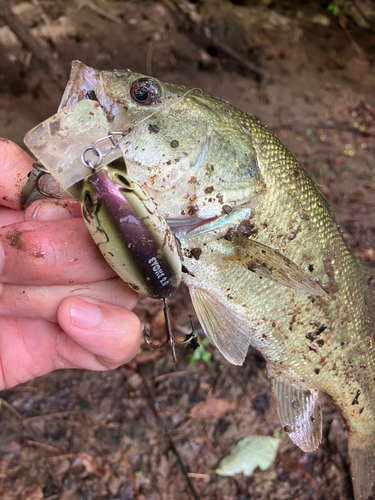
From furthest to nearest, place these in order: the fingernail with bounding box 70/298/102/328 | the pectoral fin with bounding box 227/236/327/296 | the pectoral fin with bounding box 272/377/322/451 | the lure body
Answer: the pectoral fin with bounding box 272/377/322/451 → the pectoral fin with bounding box 227/236/327/296 → the fingernail with bounding box 70/298/102/328 → the lure body

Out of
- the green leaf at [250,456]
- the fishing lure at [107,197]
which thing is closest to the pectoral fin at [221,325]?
the fishing lure at [107,197]

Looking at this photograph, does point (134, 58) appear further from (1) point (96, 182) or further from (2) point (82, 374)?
(1) point (96, 182)

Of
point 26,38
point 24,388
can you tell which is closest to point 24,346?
point 24,388

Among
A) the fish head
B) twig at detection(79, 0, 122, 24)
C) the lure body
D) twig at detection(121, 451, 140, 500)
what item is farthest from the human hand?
twig at detection(79, 0, 122, 24)

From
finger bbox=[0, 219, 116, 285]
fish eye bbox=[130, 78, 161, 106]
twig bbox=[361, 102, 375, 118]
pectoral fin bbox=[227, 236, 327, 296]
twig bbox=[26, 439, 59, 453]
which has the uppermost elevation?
fish eye bbox=[130, 78, 161, 106]

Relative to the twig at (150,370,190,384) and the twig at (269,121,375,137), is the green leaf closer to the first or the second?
the twig at (150,370,190,384)

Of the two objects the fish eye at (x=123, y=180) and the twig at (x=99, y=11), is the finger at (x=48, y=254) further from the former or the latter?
the twig at (x=99, y=11)

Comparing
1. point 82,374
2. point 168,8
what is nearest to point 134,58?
point 168,8
